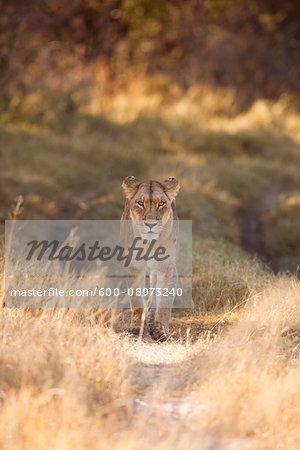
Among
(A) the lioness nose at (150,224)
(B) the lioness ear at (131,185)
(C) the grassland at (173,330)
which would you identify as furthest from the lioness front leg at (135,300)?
(B) the lioness ear at (131,185)

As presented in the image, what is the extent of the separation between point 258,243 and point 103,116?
774 centimetres

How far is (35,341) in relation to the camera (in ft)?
13.8

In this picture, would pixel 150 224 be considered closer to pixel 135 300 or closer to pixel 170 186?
pixel 170 186

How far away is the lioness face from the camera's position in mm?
5715

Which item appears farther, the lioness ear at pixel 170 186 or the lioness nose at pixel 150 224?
the lioness ear at pixel 170 186

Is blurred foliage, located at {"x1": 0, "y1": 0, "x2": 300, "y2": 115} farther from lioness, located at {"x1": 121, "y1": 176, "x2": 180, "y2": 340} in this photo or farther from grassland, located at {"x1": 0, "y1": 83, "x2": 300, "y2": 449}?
lioness, located at {"x1": 121, "y1": 176, "x2": 180, "y2": 340}

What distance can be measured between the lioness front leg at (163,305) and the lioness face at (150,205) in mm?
436

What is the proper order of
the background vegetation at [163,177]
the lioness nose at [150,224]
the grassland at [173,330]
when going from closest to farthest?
1. the grassland at [173,330]
2. the background vegetation at [163,177]
3. the lioness nose at [150,224]

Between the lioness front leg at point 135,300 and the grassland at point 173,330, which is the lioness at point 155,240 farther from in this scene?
the grassland at point 173,330

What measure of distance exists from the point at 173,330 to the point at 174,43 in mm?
17188

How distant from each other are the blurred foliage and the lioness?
41.8 feet

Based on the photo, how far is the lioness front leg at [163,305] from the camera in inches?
219

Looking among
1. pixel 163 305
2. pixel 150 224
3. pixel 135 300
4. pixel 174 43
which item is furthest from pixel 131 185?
pixel 174 43

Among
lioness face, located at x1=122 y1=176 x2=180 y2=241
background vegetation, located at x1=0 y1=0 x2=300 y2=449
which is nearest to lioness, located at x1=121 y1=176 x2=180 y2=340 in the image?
lioness face, located at x1=122 y1=176 x2=180 y2=241
